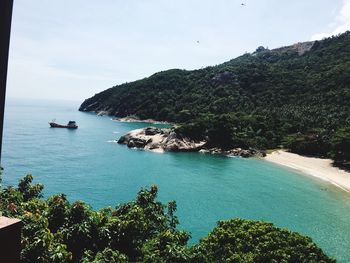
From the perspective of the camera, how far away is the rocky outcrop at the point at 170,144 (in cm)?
9075

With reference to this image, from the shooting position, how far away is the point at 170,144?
95.1 m

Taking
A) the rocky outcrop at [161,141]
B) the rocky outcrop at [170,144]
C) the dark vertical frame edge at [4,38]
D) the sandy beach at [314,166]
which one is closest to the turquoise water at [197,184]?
the sandy beach at [314,166]

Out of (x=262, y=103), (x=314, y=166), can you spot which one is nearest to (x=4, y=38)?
(x=314, y=166)

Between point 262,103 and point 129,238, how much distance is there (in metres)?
133

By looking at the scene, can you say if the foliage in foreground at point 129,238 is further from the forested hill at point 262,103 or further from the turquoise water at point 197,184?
the forested hill at point 262,103

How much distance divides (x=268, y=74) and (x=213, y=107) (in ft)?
141

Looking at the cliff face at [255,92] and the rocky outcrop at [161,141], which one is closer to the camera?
the rocky outcrop at [161,141]

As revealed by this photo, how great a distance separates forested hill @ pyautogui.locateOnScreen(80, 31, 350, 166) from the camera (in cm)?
9525

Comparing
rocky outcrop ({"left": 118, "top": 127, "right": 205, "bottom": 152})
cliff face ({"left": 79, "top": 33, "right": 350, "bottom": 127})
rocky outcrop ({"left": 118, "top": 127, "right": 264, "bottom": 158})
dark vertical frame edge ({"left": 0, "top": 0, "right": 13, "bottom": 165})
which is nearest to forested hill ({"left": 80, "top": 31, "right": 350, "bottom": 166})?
cliff face ({"left": 79, "top": 33, "right": 350, "bottom": 127})

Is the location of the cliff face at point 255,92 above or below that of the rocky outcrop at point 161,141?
above

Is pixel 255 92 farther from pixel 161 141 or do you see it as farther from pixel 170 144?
pixel 170 144

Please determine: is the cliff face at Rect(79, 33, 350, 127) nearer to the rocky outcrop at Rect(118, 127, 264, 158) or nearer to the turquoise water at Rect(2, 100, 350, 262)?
the rocky outcrop at Rect(118, 127, 264, 158)

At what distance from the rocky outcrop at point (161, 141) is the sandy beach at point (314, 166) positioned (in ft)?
67.8

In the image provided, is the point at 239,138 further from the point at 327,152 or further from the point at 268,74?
the point at 268,74
